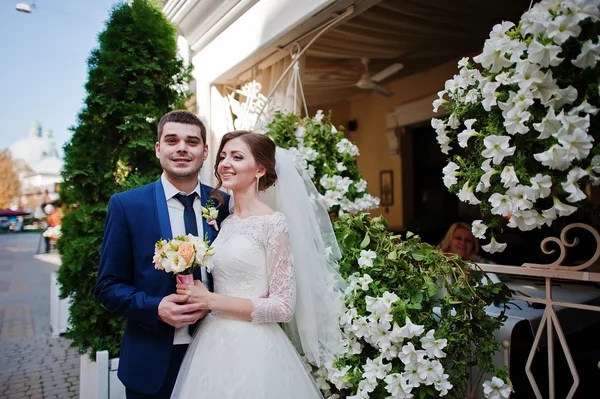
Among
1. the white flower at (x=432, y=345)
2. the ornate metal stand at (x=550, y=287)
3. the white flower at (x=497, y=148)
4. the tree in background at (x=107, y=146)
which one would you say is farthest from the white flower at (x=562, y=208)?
the tree in background at (x=107, y=146)

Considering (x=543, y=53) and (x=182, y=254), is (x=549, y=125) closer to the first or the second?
(x=543, y=53)

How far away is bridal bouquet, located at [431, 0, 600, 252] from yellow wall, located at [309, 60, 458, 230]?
566cm

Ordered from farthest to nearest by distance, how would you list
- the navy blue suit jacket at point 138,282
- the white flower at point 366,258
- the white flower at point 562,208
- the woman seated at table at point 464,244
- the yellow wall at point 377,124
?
1. the yellow wall at point 377,124
2. the woman seated at table at point 464,244
3. the white flower at point 366,258
4. the navy blue suit jacket at point 138,282
5. the white flower at point 562,208

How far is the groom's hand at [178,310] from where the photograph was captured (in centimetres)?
180

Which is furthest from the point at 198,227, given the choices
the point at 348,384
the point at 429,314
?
the point at 429,314

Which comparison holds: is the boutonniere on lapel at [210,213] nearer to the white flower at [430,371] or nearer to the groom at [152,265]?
the groom at [152,265]

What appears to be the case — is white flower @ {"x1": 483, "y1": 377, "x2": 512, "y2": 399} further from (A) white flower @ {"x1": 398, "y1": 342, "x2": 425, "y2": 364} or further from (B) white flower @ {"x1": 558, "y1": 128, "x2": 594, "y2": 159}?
(B) white flower @ {"x1": 558, "y1": 128, "x2": 594, "y2": 159}

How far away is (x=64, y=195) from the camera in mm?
3605

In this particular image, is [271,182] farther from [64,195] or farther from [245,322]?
[64,195]

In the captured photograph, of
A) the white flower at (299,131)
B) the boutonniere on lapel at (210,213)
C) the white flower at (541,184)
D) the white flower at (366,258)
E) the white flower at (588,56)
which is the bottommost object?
the white flower at (366,258)

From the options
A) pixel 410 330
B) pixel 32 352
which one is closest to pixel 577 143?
pixel 410 330

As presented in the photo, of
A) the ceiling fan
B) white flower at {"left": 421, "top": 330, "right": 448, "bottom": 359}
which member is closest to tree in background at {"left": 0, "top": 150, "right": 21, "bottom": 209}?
the ceiling fan

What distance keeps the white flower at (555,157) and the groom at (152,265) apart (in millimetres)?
1494

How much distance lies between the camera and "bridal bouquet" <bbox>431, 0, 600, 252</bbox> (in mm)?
1240
